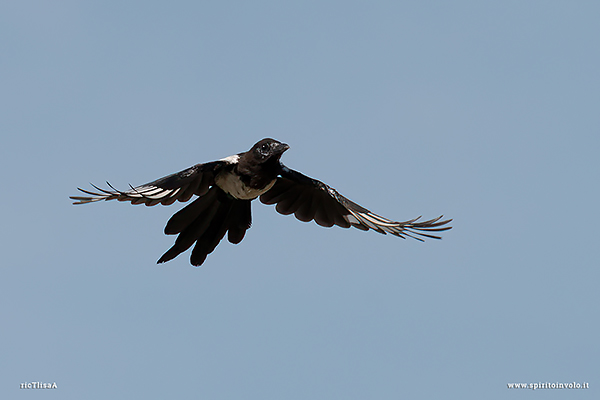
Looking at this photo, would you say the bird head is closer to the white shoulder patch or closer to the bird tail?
the white shoulder patch

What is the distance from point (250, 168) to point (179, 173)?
72 centimetres

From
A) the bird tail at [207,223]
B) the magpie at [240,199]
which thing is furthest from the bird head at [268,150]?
the bird tail at [207,223]

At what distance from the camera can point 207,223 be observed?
33.8ft

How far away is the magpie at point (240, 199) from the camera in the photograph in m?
9.56

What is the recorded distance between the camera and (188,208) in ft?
33.6

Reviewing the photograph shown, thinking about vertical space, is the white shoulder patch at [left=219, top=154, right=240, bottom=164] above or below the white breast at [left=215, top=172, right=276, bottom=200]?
above

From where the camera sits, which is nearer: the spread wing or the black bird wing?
the spread wing

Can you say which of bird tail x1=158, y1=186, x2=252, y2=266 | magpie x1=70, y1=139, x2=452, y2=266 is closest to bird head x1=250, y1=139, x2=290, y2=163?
magpie x1=70, y1=139, x2=452, y2=266

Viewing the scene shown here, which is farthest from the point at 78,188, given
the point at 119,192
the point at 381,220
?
the point at 381,220

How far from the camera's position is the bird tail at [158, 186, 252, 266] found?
401 inches

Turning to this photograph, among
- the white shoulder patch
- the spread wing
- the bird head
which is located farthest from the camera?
the white shoulder patch

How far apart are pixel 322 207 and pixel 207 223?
1.32 meters

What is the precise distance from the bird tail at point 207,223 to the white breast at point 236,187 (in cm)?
10

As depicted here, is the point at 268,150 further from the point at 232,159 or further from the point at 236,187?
the point at 236,187
